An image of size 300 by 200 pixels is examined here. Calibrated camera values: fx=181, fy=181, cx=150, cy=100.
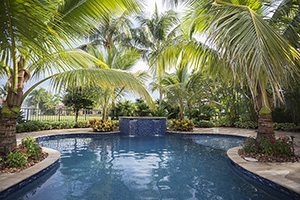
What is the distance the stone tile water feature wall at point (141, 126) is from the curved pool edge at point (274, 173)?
6.49m

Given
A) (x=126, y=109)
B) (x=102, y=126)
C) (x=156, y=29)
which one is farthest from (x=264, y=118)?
→ (x=156, y=29)

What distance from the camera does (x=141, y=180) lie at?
3.89 m

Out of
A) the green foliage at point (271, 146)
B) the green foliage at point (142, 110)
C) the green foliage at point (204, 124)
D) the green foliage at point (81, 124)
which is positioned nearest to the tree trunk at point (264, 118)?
the green foliage at point (271, 146)

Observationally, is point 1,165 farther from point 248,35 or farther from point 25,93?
point 248,35

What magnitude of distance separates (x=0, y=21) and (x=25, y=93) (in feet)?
6.35

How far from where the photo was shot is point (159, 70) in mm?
5211

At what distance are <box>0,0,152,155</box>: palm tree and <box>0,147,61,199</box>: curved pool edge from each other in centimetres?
72

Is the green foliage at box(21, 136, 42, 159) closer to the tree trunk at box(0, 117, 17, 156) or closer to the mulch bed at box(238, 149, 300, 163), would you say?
the tree trunk at box(0, 117, 17, 156)

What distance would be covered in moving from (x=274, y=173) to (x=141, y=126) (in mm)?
7890

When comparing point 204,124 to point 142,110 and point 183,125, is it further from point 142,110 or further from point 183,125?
point 142,110

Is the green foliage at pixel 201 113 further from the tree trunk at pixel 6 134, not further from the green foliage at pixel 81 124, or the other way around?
the tree trunk at pixel 6 134

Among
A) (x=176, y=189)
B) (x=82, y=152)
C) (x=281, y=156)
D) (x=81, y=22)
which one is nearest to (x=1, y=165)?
(x=82, y=152)

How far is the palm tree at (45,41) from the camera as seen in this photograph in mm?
2609

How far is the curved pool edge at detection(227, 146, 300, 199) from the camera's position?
3040mm
